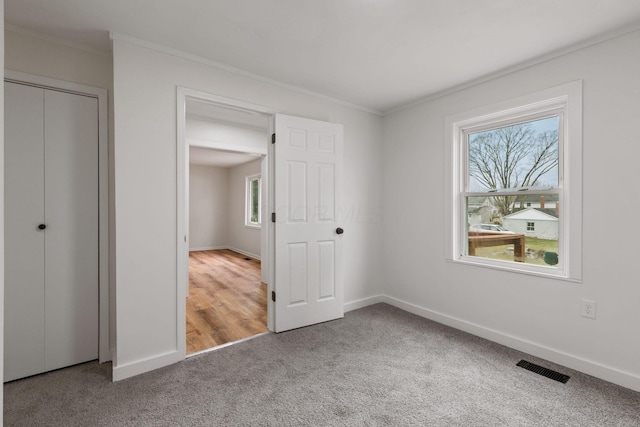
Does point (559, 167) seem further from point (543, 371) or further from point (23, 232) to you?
point (23, 232)

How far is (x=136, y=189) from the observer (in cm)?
228

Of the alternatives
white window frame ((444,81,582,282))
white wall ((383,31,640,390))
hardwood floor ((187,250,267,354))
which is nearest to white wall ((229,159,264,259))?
hardwood floor ((187,250,267,354))

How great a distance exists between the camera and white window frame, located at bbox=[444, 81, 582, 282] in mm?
2342

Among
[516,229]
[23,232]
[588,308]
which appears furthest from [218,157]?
[588,308]

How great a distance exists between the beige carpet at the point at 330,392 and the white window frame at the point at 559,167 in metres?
0.78

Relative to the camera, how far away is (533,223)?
2.70 m

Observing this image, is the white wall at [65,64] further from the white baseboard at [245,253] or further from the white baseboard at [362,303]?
the white baseboard at [245,253]

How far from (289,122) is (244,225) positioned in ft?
17.8

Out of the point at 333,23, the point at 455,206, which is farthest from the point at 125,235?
the point at 455,206

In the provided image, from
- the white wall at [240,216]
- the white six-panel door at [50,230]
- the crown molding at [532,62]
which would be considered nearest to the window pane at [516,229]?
the crown molding at [532,62]

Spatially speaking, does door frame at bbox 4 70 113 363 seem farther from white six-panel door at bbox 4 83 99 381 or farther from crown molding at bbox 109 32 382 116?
crown molding at bbox 109 32 382 116

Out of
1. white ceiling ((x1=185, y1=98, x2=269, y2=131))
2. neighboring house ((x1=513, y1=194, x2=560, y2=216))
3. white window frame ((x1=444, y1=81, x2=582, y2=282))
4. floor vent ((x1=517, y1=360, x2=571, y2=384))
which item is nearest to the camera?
floor vent ((x1=517, y1=360, x2=571, y2=384))

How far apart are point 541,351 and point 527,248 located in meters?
0.83

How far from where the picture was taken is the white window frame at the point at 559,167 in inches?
92.2
